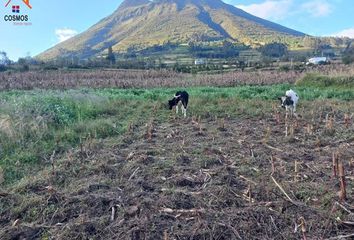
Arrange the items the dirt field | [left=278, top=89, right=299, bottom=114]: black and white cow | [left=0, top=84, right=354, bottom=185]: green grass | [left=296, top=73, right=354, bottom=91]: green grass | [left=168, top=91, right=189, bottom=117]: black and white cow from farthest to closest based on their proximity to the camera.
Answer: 1. [left=296, top=73, right=354, bottom=91]: green grass
2. [left=168, top=91, right=189, bottom=117]: black and white cow
3. [left=278, top=89, right=299, bottom=114]: black and white cow
4. [left=0, top=84, right=354, bottom=185]: green grass
5. the dirt field

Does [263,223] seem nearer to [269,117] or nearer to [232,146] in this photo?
[232,146]

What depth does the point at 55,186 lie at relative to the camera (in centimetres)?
530

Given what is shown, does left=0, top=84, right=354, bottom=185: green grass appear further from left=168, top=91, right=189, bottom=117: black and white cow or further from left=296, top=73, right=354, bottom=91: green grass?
left=296, top=73, right=354, bottom=91: green grass

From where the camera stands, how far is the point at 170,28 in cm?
12025

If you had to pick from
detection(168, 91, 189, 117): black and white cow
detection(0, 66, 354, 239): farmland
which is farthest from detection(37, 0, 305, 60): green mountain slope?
detection(0, 66, 354, 239): farmland

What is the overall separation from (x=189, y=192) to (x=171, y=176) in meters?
0.74

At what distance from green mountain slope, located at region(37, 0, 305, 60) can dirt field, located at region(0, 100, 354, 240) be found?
8646 centimetres

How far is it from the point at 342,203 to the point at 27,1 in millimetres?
15879

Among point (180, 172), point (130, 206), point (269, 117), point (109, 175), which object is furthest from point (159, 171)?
point (269, 117)

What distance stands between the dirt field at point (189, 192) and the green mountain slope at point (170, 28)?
8646 centimetres

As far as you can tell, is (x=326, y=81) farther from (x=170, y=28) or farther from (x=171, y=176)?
(x=170, y=28)

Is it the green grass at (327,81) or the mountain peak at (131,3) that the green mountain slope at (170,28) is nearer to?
the mountain peak at (131,3)

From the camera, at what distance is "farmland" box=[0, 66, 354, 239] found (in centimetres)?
400

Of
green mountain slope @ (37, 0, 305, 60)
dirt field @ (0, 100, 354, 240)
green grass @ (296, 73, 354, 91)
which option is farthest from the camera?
green mountain slope @ (37, 0, 305, 60)
